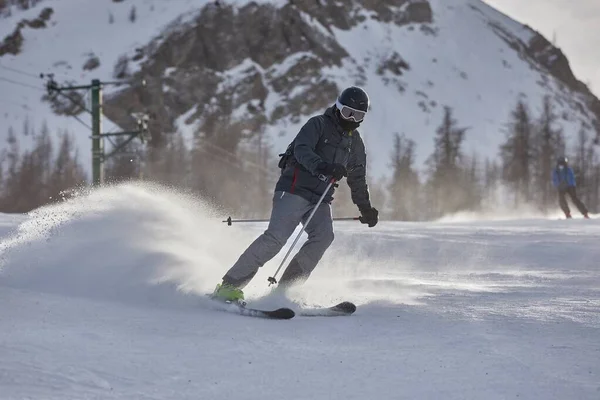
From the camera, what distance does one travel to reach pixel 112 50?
477 ft

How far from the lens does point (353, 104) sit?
5.67m

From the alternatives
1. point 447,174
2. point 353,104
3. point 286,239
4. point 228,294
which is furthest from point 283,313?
point 447,174

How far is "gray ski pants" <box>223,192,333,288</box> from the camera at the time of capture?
5.53 m

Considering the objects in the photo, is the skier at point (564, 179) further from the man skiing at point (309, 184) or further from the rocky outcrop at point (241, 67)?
the rocky outcrop at point (241, 67)

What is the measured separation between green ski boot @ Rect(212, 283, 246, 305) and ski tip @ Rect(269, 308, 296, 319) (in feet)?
1.45

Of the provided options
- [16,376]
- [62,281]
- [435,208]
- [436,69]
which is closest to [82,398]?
[16,376]

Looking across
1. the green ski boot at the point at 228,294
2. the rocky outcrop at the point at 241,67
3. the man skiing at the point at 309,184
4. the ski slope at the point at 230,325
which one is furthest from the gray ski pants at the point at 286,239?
the rocky outcrop at the point at 241,67

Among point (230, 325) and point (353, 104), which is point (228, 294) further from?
point (353, 104)

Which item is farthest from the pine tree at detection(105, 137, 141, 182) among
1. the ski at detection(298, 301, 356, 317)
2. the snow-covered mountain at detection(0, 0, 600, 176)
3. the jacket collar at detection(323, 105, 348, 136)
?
the ski at detection(298, 301, 356, 317)

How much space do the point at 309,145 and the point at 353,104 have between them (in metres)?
0.50

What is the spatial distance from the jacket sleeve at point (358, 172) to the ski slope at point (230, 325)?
86 cm

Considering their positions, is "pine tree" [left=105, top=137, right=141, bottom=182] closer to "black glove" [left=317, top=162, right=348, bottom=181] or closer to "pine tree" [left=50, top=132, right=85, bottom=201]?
"pine tree" [left=50, top=132, right=85, bottom=201]

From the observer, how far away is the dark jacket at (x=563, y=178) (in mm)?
20094

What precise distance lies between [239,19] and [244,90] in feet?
60.0
